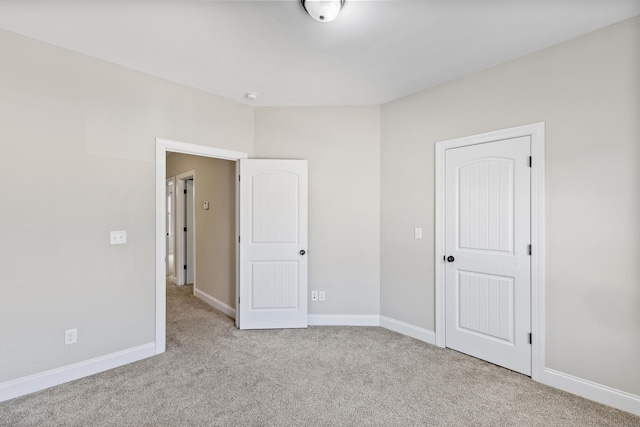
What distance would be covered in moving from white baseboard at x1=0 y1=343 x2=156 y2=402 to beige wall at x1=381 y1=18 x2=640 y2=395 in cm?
350

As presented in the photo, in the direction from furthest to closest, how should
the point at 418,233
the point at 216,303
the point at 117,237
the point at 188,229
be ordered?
the point at 188,229, the point at 216,303, the point at 418,233, the point at 117,237

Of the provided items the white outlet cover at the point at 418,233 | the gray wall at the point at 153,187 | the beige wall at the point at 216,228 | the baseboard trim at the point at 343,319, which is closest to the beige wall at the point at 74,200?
the gray wall at the point at 153,187

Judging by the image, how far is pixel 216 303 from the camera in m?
4.37

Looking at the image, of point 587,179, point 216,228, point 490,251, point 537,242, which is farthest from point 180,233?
point 587,179

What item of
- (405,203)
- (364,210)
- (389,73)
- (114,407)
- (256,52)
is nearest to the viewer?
(114,407)

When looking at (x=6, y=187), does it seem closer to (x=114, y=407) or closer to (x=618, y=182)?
(x=114, y=407)

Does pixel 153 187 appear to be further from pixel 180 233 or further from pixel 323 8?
pixel 180 233

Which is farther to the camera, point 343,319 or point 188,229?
point 188,229

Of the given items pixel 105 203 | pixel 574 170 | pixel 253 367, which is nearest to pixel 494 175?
pixel 574 170

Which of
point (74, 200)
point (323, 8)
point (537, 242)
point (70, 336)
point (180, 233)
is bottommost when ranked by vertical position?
point (70, 336)

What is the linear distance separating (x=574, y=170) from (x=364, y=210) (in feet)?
6.54

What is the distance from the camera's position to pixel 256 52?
8.07 ft

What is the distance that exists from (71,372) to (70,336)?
0.28 meters

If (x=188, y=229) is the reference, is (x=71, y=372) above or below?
below
